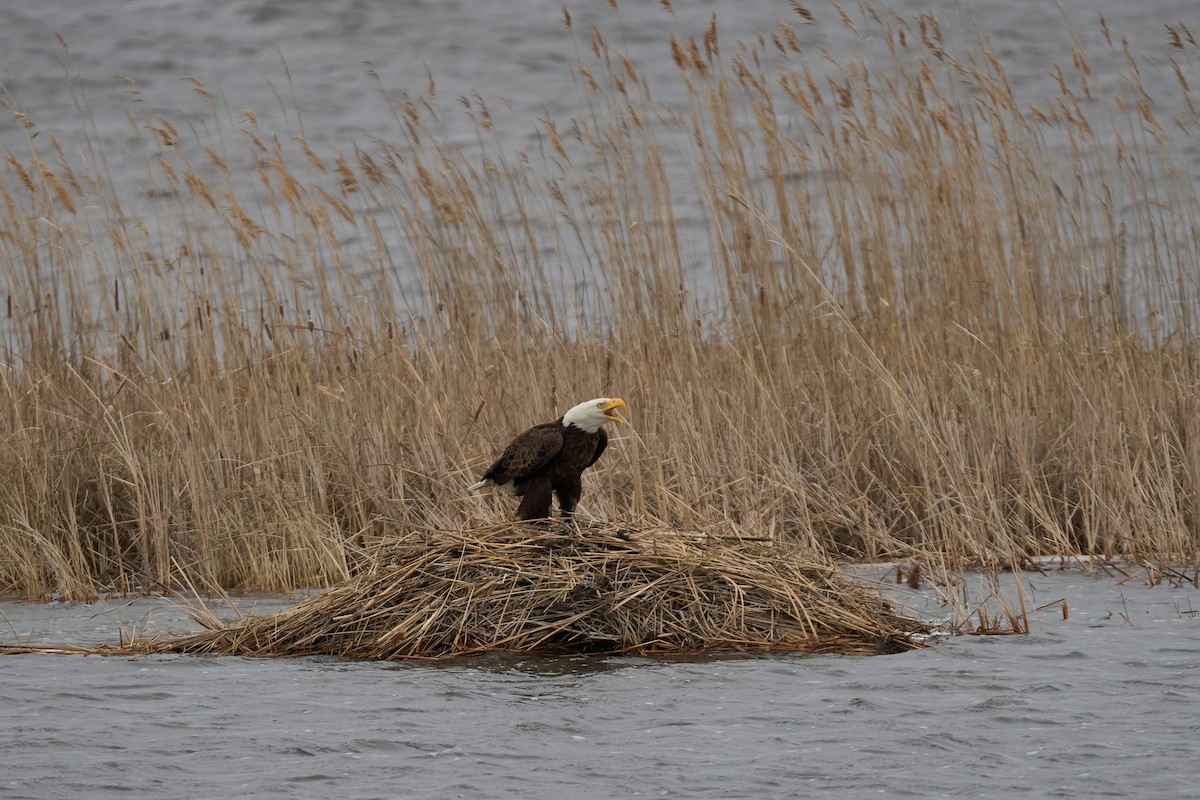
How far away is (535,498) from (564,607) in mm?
567

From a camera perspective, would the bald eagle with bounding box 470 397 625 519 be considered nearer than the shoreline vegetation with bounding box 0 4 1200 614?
Yes

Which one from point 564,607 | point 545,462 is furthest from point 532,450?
point 564,607

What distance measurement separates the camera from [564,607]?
18.5ft

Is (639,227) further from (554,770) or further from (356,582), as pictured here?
(554,770)

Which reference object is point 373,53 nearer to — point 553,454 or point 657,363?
point 657,363

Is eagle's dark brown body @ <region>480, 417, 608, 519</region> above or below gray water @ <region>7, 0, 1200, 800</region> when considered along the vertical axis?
above

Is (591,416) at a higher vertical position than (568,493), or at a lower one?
higher

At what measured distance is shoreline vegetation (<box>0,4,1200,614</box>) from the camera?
7234 millimetres

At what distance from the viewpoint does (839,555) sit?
738 centimetres

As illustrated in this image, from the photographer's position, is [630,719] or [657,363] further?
[657,363]

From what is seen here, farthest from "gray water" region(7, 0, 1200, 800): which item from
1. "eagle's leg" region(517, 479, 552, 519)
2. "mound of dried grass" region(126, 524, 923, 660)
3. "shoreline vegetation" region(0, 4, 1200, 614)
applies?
"eagle's leg" region(517, 479, 552, 519)

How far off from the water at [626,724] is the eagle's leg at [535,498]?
74 centimetres

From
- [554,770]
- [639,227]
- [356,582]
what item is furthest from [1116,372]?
[554,770]

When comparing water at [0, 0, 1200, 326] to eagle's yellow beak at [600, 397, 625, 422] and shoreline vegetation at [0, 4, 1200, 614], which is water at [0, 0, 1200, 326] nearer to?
shoreline vegetation at [0, 4, 1200, 614]
